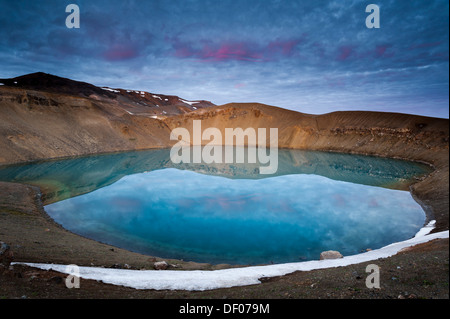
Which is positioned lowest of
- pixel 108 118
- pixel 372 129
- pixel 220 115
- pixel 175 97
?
pixel 372 129

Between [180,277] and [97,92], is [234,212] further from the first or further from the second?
[97,92]

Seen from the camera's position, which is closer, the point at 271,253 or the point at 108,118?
the point at 271,253

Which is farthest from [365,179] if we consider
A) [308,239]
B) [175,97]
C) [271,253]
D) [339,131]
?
[175,97]

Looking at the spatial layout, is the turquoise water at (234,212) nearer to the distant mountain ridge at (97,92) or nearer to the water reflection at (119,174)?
the water reflection at (119,174)

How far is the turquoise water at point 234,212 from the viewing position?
11484mm

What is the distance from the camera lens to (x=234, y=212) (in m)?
16.0

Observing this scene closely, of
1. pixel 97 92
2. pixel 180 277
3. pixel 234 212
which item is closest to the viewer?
pixel 180 277

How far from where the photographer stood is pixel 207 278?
22.6 feet

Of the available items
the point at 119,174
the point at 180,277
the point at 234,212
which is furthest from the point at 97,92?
the point at 180,277

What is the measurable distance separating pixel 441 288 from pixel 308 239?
8.48 metres
